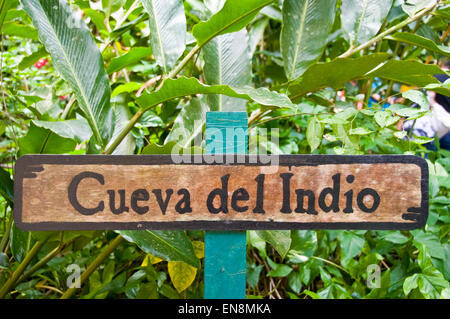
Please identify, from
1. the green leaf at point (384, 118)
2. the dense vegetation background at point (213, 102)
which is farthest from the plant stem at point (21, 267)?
the green leaf at point (384, 118)

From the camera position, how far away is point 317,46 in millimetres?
745

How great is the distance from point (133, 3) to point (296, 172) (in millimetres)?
623

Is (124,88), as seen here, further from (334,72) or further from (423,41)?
(423,41)

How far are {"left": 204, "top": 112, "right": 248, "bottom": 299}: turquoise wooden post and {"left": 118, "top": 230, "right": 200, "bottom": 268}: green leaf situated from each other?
113mm

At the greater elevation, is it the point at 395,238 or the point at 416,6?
the point at 416,6

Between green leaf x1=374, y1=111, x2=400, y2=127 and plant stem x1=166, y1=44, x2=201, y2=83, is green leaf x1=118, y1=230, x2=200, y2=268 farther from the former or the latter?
green leaf x1=374, y1=111, x2=400, y2=127

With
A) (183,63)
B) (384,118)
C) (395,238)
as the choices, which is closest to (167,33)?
(183,63)

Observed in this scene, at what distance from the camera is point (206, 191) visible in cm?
54

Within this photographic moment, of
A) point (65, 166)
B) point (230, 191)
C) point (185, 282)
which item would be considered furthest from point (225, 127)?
point (185, 282)

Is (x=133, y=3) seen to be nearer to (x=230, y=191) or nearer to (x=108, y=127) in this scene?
(x=108, y=127)

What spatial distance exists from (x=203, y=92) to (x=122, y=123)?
1.16 feet

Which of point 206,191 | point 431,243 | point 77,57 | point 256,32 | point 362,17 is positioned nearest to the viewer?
point 206,191

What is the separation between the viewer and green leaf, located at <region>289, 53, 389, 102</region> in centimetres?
64

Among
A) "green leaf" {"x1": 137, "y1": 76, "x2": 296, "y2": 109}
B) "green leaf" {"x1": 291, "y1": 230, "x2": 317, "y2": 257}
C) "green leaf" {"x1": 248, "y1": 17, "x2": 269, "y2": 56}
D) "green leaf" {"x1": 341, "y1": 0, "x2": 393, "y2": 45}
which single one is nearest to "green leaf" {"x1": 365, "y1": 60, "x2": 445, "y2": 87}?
"green leaf" {"x1": 341, "y1": 0, "x2": 393, "y2": 45}
